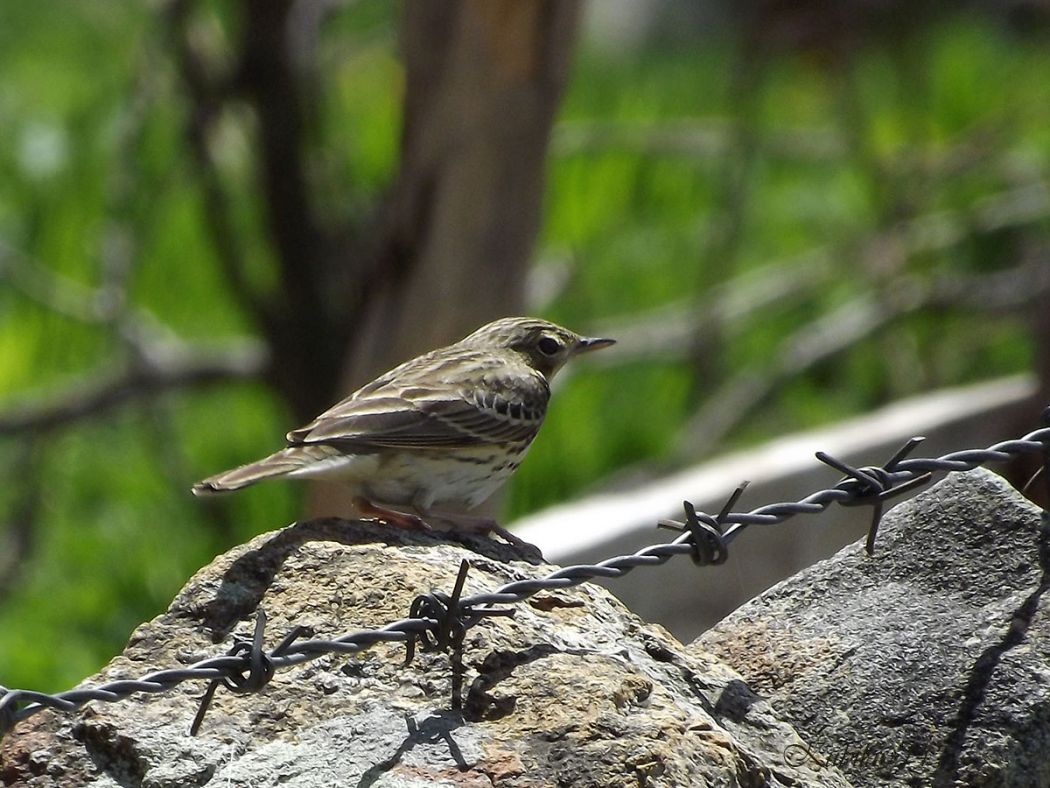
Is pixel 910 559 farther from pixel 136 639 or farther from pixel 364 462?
pixel 136 639

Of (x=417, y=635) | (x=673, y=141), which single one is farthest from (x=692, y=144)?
(x=417, y=635)

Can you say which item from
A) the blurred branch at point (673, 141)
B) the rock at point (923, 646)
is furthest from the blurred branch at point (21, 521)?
the rock at point (923, 646)

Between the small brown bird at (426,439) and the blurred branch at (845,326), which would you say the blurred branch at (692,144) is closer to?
the blurred branch at (845,326)

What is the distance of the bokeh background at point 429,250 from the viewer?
6.97 meters

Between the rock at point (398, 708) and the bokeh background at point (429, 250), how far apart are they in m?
3.53

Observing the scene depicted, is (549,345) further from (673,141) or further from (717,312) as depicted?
(673,141)

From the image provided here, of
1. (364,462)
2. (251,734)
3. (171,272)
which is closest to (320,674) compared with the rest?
(251,734)

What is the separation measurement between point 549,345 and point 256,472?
4.47ft

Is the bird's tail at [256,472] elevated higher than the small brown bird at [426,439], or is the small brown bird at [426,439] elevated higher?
the small brown bird at [426,439]

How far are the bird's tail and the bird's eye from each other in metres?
1.12

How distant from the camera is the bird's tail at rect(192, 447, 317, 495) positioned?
3.99 meters

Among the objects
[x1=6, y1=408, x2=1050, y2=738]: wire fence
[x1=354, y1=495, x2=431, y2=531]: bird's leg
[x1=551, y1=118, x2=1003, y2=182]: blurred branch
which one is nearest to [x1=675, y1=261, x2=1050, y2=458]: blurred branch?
[x1=551, y1=118, x2=1003, y2=182]: blurred branch

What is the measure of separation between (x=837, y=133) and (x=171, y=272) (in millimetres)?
5019

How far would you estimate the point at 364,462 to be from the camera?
173 inches
